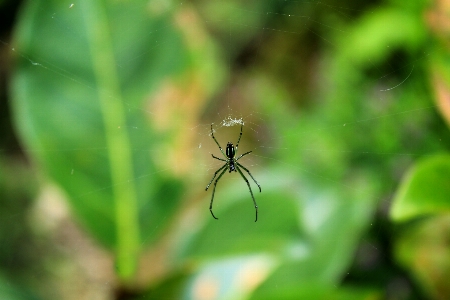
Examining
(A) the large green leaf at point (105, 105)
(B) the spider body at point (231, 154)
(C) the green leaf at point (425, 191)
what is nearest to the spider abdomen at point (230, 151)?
(B) the spider body at point (231, 154)

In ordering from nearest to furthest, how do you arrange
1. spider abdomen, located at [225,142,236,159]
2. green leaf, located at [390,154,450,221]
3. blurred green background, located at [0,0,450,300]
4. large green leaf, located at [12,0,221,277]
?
green leaf, located at [390,154,450,221] → blurred green background, located at [0,0,450,300] → large green leaf, located at [12,0,221,277] → spider abdomen, located at [225,142,236,159]

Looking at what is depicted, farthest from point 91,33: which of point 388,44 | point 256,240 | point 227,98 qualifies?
Answer: point 227,98

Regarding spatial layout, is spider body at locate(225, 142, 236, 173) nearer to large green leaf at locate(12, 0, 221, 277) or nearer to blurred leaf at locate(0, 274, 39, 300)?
large green leaf at locate(12, 0, 221, 277)

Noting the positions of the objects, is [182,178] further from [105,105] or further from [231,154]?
[231,154]

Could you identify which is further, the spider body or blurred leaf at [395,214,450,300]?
the spider body

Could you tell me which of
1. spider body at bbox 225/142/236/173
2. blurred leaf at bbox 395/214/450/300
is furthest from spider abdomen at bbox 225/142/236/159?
blurred leaf at bbox 395/214/450/300

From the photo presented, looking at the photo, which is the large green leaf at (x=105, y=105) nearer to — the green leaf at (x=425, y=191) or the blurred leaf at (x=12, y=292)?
the blurred leaf at (x=12, y=292)

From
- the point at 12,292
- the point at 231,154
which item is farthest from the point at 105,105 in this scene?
the point at 231,154
